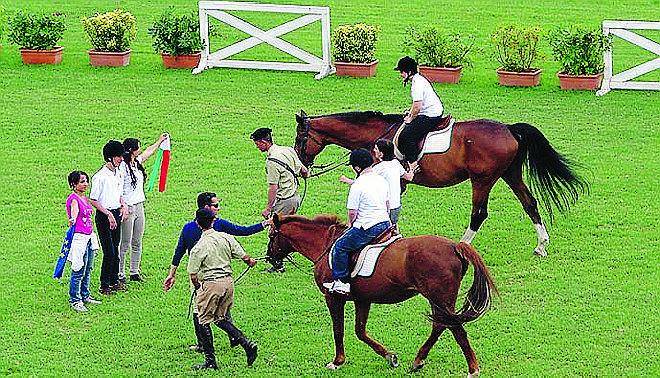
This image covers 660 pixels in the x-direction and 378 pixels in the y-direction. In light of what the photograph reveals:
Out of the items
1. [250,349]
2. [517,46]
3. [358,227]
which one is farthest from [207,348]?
[517,46]

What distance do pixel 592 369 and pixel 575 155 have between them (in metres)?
7.39

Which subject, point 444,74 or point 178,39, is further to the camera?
point 178,39

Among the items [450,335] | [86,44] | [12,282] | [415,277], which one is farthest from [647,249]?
[86,44]

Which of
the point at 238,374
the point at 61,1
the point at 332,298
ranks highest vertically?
the point at 61,1

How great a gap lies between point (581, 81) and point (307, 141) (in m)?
8.51

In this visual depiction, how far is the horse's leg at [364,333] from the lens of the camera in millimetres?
11570

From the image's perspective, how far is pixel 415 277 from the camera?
10953 mm

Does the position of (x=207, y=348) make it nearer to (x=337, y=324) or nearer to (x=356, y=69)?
(x=337, y=324)

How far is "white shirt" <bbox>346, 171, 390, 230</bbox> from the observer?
11273 millimetres

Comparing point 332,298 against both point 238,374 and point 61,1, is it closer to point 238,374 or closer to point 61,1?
point 238,374

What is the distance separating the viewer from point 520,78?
22.2 meters

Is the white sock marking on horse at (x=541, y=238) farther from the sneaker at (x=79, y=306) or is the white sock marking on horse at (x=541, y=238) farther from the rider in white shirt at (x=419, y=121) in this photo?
the sneaker at (x=79, y=306)

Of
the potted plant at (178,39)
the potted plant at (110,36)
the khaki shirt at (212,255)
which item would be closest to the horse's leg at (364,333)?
the khaki shirt at (212,255)

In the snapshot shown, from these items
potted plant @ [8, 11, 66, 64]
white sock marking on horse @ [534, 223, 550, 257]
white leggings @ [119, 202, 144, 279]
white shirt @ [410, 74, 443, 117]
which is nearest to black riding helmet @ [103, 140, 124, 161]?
white leggings @ [119, 202, 144, 279]
